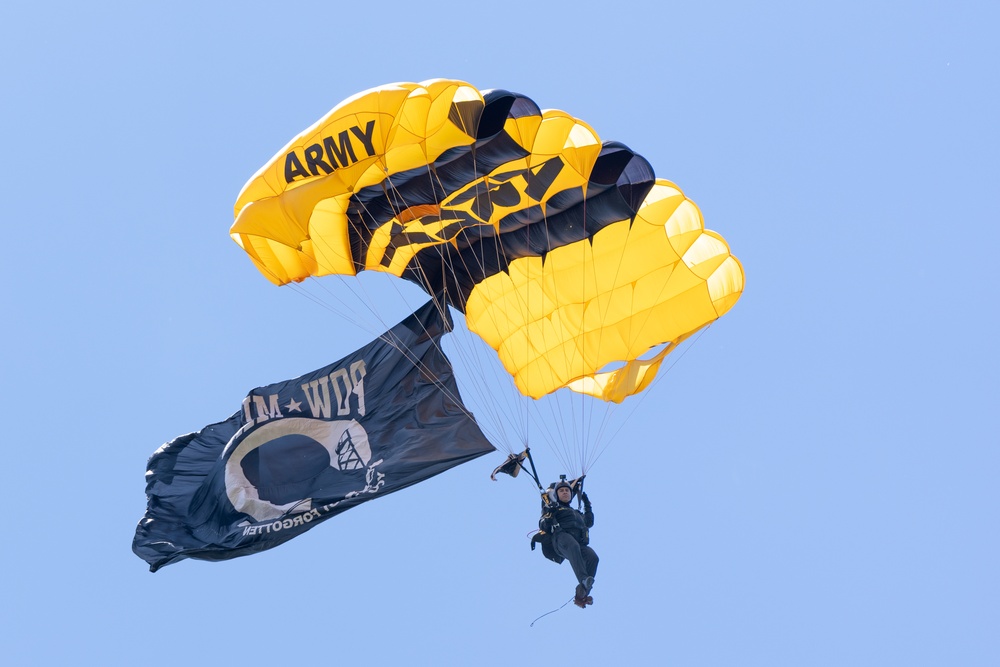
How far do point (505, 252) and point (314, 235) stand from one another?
7.82ft

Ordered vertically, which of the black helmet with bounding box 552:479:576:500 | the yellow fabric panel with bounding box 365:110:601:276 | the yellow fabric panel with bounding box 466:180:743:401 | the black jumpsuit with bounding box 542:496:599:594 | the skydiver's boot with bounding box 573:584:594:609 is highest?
the yellow fabric panel with bounding box 365:110:601:276

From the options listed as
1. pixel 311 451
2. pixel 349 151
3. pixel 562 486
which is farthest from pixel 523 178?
pixel 311 451

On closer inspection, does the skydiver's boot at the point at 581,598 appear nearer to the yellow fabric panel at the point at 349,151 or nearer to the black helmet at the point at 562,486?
the black helmet at the point at 562,486

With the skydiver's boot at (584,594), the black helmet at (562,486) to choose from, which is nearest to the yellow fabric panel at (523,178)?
Result: the black helmet at (562,486)

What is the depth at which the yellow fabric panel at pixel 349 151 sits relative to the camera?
11828mm

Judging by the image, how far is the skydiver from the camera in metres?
13.0

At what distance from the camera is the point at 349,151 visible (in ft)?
39.6

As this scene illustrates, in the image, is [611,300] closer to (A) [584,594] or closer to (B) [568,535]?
(B) [568,535]

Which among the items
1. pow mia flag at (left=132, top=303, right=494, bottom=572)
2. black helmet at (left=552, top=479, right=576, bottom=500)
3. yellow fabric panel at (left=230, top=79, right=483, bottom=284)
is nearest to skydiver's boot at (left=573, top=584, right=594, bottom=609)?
→ black helmet at (left=552, top=479, right=576, bottom=500)

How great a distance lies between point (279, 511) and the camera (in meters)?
14.0

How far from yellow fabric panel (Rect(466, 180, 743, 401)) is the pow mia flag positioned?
983 mm

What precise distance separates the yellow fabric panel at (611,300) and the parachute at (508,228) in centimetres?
2

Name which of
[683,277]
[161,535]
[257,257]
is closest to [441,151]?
[257,257]

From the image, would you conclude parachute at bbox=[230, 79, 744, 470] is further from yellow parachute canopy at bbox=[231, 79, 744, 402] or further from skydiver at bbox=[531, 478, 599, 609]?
skydiver at bbox=[531, 478, 599, 609]
